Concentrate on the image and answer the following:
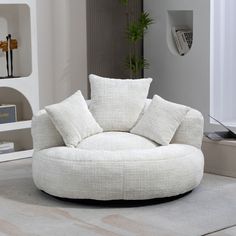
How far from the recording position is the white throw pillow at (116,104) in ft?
16.2

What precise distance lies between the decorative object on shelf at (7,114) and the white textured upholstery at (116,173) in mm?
1461

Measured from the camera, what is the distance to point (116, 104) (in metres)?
4.94

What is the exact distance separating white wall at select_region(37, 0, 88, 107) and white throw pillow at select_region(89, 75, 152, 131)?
152 cm

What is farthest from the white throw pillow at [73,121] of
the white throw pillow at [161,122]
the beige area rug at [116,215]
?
the beige area rug at [116,215]

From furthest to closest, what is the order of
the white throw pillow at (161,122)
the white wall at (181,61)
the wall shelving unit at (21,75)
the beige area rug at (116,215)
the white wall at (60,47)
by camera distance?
1. the white wall at (60,47)
2. the white wall at (181,61)
3. the wall shelving unit at (21,75)
4. the white throw pillow at (161,122)
5. the beige area rug at (116,215)

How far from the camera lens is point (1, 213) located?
418cm

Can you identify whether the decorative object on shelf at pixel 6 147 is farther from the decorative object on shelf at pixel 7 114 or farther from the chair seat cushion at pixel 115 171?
the chair seat cushion at pixel 115 171

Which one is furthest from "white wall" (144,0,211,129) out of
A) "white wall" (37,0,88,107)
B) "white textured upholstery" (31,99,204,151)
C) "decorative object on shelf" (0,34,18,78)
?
"decorative object on shelf" (0,34,18,78)

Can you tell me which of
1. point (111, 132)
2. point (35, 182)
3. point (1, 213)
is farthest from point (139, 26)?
point (1, 213)

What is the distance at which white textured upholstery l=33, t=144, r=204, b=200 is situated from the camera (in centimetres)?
427

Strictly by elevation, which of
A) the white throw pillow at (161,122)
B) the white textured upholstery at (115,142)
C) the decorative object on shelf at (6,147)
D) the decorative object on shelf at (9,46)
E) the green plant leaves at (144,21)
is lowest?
the decorative object on shelf at (6,147)

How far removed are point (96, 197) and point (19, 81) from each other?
6.16 ft

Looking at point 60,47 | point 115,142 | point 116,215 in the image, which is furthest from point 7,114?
point 116,215

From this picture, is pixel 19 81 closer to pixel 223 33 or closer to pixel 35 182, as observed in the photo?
pixel 35 182
